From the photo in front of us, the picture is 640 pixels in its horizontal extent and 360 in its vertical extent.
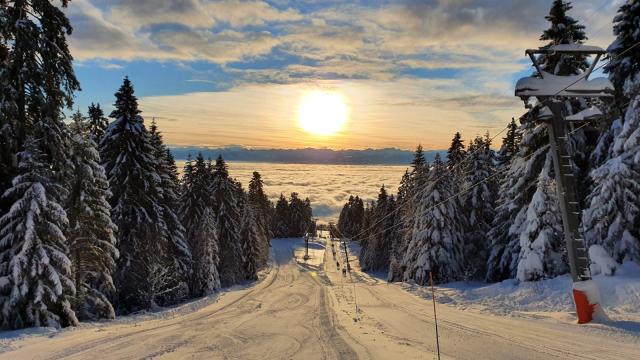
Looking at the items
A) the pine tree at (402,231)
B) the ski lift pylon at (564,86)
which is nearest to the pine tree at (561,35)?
the ski lift pylon at (564,86)

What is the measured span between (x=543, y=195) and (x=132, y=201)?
25261 mm

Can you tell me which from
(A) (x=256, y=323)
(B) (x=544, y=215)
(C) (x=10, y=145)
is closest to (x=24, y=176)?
(C) (x=10, y=145)

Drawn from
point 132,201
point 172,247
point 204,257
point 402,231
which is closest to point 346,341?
point 132,201

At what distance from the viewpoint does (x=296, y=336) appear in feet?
45.9

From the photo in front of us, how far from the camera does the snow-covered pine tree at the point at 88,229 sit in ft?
75.2

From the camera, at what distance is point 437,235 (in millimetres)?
39500

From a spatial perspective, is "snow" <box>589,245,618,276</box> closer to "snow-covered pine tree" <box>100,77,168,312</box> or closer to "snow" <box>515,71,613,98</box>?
"snow" <box>515,71,613,98</box>

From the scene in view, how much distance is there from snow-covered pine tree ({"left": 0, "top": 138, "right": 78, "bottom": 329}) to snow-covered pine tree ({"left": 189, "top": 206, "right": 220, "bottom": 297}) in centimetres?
2486

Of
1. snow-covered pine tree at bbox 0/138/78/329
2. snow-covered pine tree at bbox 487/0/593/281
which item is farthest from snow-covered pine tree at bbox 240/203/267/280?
snow-covered pine tree at bbox 0/138/78/329

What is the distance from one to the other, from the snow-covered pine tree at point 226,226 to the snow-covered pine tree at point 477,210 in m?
26.0

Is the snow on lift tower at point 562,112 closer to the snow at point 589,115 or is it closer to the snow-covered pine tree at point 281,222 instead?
the snow at point 589,115

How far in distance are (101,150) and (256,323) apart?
20.3 metres

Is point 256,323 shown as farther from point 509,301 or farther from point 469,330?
point 509,301

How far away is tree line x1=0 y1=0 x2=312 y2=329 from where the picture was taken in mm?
16812
